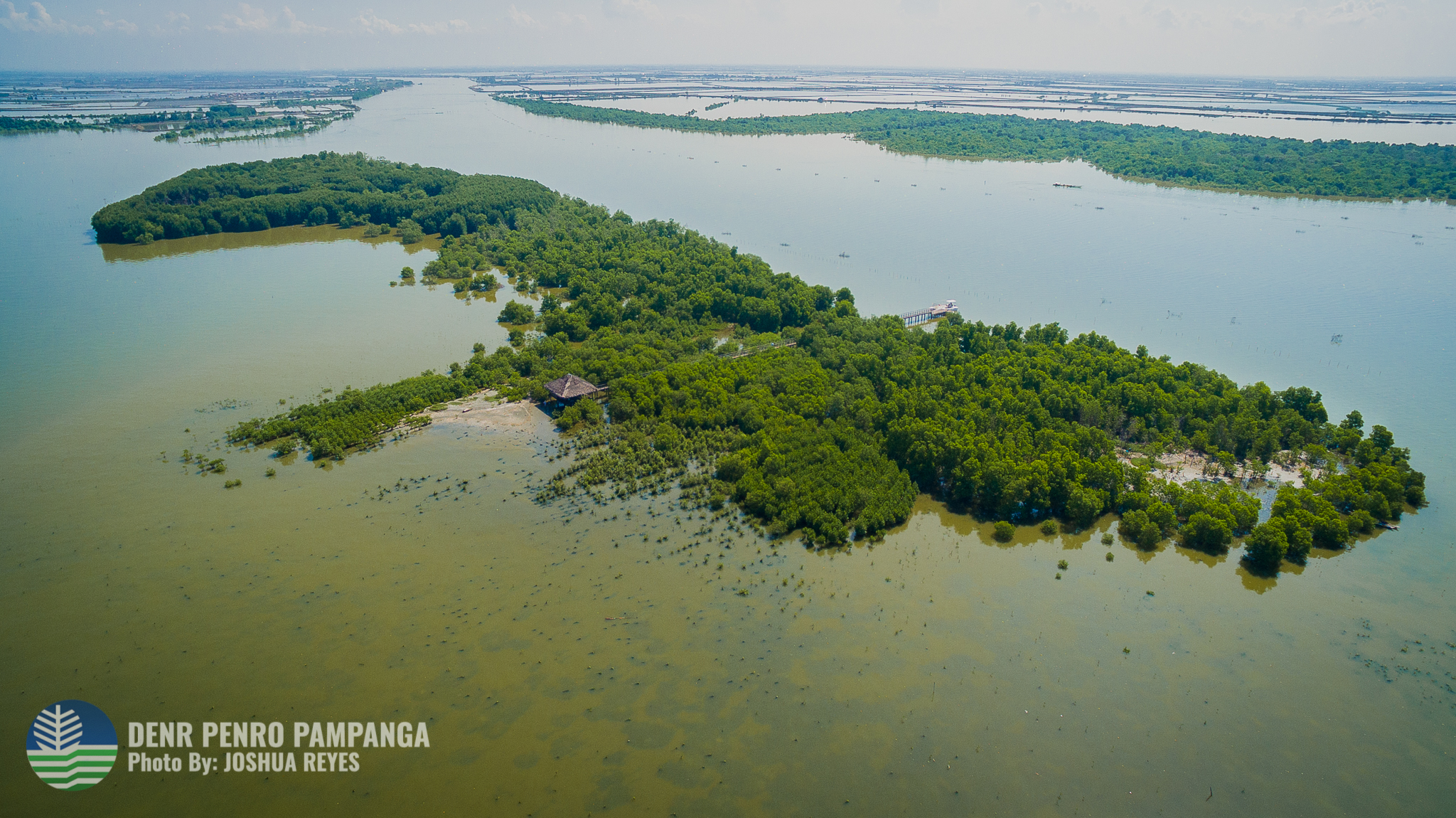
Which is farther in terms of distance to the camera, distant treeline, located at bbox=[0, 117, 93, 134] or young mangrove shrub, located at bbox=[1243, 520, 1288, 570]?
distant treeline, located at bbox=[0, 117, 93, 134]

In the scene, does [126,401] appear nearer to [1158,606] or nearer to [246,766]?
[246,766]

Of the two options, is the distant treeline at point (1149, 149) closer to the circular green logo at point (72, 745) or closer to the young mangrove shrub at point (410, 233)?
the young mangrove shrub at point (410, 233)

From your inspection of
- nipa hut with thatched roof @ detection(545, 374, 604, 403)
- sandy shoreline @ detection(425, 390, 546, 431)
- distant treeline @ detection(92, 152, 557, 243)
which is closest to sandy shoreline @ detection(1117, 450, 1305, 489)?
nipa hut with thatched roof @ detection(545, 374, 604, 403)

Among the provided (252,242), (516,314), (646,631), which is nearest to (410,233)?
(252,242)

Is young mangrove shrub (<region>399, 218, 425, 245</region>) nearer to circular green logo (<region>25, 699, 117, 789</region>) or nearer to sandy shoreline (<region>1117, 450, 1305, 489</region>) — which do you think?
circular green logo (<region>25, 699, 117, 789</region>)

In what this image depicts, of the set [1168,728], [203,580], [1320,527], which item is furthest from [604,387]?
[1320,527]

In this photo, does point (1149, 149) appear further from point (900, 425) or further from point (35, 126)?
point (35, 126)
